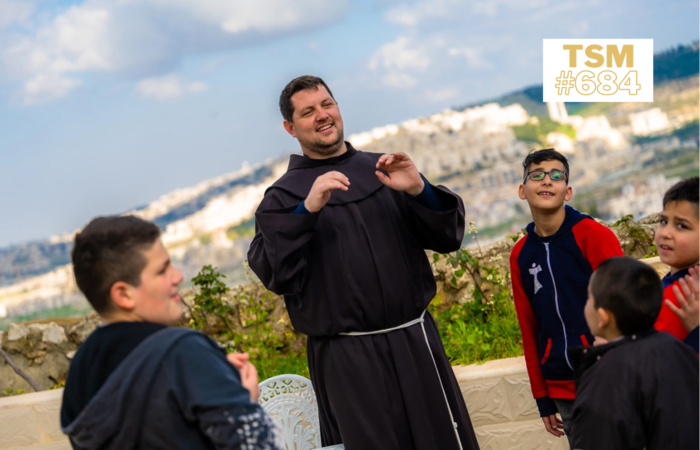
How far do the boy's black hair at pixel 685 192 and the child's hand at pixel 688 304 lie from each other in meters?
0.27

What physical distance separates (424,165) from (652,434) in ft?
96.2

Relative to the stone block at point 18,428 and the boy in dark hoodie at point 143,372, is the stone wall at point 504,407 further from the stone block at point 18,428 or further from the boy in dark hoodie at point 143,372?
the stone block at point 18,428

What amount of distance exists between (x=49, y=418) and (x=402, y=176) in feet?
11.6

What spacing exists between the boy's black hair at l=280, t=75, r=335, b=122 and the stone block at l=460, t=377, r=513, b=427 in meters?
1.91

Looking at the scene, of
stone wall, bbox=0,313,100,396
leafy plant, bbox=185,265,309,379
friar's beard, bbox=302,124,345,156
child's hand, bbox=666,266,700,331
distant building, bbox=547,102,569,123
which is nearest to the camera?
child's hand, bbox=666,266,700,331

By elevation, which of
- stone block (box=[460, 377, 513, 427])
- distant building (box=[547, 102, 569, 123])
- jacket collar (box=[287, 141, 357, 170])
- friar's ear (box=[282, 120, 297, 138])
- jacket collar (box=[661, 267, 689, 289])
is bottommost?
stone block (box=[460, 377, 513, 427])

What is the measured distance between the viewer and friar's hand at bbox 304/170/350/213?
269 centimetres

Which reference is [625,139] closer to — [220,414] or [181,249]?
[181,249]

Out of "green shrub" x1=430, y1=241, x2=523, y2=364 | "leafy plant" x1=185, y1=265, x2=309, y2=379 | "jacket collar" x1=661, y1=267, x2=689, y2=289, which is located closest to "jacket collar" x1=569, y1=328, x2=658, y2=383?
"jacket collar" x1=661, y1=267, x2=689, y2=289

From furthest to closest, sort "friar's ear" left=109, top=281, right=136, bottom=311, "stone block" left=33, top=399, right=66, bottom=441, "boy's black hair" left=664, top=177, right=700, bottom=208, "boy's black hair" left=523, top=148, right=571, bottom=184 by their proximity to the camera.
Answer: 1. "stone block" left=33, top=399, right=66, bottom=441
2. "boy's black hair" left=523, top=148, right=571, bottom=184
3. "boy's black hair" left=664, top=177, right=700, bottom=208
4. "friar's ear" left=109, top=281, right=136, bottom=311

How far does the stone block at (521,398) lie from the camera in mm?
3955

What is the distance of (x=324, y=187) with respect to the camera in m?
2.70

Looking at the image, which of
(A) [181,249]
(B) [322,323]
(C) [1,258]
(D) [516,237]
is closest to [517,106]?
(A) [181,249]

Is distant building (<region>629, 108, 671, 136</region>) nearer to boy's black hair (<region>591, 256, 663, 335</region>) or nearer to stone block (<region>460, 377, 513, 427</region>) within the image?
stone block (<region>460, 377, 513, 427</region>)
